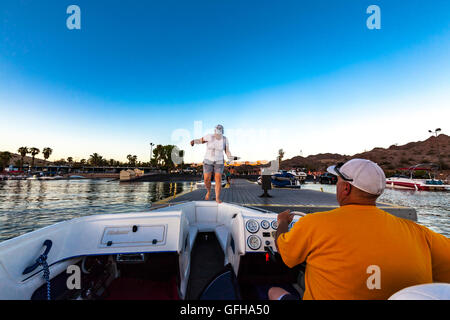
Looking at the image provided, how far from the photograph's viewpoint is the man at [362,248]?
995 millimetres

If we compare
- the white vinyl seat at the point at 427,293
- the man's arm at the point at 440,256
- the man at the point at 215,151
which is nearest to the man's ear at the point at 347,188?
the man's arm at the point at 440,256

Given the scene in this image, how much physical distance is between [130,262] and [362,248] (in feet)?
7.78

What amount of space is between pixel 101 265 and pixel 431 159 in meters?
99.5

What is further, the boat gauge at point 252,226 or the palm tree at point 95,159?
the palm tree at point 95,159

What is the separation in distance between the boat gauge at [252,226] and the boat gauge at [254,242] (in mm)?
65

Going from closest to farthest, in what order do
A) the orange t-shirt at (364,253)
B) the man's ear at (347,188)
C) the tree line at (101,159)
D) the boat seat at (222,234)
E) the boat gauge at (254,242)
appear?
1. the orange t-shirt at (364,253)
2. the man's ear at (347,188)
3. the boat gauge at (254,242)
4. the boat seat at (222,234)
5. the tree line at (101,159)

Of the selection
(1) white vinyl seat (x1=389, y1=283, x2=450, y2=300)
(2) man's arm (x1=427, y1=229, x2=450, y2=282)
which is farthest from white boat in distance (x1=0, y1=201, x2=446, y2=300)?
(1) white vinyl seat (x1=389, y1=283, x2=450, y2=300)

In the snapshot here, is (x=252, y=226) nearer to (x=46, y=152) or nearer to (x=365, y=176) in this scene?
(x=365, y=176)

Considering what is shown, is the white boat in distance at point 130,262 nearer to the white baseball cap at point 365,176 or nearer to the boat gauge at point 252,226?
the boat gauge at point 252,226

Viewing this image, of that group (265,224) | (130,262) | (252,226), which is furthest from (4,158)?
(265,224)
